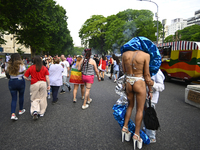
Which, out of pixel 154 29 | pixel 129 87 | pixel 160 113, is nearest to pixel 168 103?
pixel 160 113

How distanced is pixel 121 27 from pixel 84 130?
31.7 metres

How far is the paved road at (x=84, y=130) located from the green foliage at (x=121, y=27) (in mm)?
27760

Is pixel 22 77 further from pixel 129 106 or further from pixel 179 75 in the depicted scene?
pixel 179 75

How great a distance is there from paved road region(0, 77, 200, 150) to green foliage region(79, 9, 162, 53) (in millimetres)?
27760

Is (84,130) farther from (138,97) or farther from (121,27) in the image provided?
(121,27)

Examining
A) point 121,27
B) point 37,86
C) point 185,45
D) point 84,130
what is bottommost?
point 84,130

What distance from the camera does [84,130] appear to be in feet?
10.4

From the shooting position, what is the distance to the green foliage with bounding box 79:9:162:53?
29422 millimetres

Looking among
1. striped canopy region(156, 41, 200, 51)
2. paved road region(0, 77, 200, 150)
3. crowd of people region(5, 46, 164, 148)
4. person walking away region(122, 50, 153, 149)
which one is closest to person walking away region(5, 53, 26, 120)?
crowd of people region(5, 46, 164, 148)

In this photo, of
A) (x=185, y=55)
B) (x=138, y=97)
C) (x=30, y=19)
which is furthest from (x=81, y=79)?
(x=30, y=19)

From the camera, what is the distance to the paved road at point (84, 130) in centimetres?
261

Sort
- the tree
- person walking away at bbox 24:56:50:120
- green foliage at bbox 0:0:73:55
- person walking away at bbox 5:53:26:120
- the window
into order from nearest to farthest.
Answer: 1. person walking away at bbox 5:53:26:120
2. person walking away at bbox 24:56:50:120
3. the window
4. green foliage at bbox 0:0:73:55
5. the tree

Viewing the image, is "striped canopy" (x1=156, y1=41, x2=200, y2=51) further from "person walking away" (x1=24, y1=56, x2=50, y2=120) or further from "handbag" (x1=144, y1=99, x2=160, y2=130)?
"person walking away" (x1=24, y1=56, x2=50, y2=120)

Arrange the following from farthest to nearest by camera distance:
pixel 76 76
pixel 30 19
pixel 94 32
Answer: pixel 94 32
pixel 30 19
pixel 76 76
